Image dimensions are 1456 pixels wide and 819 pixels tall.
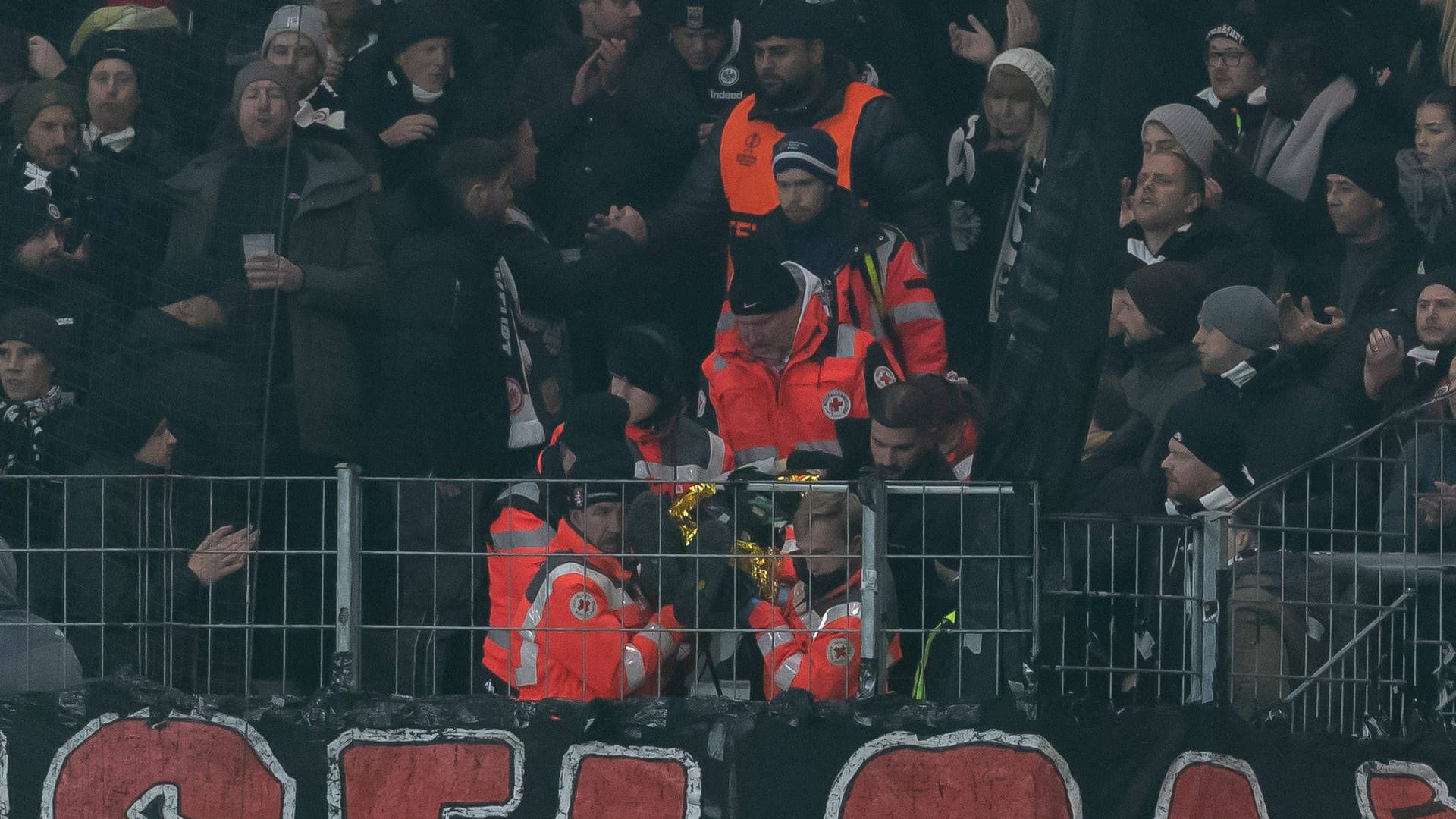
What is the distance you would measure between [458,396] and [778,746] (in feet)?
7.57

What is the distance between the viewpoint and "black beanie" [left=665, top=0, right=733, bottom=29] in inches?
266

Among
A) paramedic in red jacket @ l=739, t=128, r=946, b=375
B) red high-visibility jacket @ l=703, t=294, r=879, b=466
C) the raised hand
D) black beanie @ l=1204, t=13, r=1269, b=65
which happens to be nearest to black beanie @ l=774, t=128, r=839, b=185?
paramedic in red jacket @ l=739, t=128, r=946, b=375

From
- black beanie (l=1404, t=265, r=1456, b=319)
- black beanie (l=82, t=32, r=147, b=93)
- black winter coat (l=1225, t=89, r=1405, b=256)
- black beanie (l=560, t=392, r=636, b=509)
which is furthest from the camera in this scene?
black winter coat (l=1225, t=89, r=1405, b=256)

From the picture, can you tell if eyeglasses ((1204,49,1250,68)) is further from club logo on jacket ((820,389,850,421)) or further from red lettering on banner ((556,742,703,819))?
red lettering on banner ((556,742,703,819))

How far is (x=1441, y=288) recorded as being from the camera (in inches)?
254

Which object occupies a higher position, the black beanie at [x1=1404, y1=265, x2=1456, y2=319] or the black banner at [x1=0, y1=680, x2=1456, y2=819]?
the black beanie at [x1=1404, y1=265, x2=1456, y2=319]

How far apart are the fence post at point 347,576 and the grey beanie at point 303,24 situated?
198 cm

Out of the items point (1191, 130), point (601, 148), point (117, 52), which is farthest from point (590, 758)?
point (1191, 130)

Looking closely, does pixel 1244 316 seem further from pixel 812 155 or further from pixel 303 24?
pixel 303 24

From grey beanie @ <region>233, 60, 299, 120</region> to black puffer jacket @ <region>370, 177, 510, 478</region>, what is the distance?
64 cm

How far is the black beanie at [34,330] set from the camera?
631 cm

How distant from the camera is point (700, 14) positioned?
6777 millimetres

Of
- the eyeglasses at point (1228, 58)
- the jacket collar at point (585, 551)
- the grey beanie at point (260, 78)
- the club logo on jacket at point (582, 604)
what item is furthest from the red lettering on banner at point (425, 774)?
the eyeglasses at point (1228, 58)

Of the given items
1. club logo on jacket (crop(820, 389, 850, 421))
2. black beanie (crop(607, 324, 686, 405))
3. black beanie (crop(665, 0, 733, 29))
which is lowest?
club logo on jacket (crop(820, 389, 850, 421))
